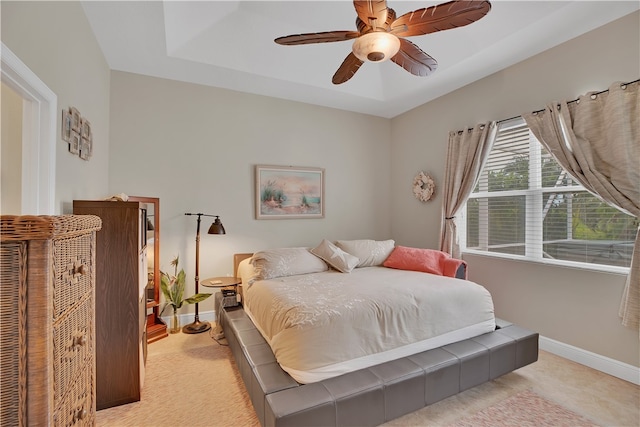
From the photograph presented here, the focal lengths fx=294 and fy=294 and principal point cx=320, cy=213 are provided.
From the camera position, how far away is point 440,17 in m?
1.67

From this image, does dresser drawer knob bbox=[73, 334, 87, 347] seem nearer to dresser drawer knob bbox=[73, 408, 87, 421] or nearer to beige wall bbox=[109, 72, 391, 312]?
dresser drawer knob bbox=[73, 408, 87, 421]

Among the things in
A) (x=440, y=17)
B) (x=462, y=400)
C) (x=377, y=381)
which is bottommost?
(x=462, y=400)

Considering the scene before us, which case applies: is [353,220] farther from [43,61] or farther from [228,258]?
[43,61]

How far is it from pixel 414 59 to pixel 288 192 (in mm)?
2330

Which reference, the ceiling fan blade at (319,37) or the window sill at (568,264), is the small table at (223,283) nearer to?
the ceiling fan blade at (319,37)

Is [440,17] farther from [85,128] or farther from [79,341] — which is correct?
[85,128]

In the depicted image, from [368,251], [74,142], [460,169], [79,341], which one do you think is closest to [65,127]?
[74,142]

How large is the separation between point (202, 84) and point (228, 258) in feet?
7.00

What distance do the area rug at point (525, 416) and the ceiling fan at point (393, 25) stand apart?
2.41 meters

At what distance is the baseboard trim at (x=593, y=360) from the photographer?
231cm

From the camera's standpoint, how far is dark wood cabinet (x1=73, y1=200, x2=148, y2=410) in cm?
198

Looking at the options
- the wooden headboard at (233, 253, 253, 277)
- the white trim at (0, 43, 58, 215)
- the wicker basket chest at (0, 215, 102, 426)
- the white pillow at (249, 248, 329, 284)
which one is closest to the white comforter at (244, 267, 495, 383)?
the white pillow at (249, 248, 329, 284)

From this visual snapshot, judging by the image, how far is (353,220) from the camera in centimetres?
454

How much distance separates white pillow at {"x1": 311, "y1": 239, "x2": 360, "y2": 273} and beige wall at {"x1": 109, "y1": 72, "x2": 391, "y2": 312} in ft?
2.60
